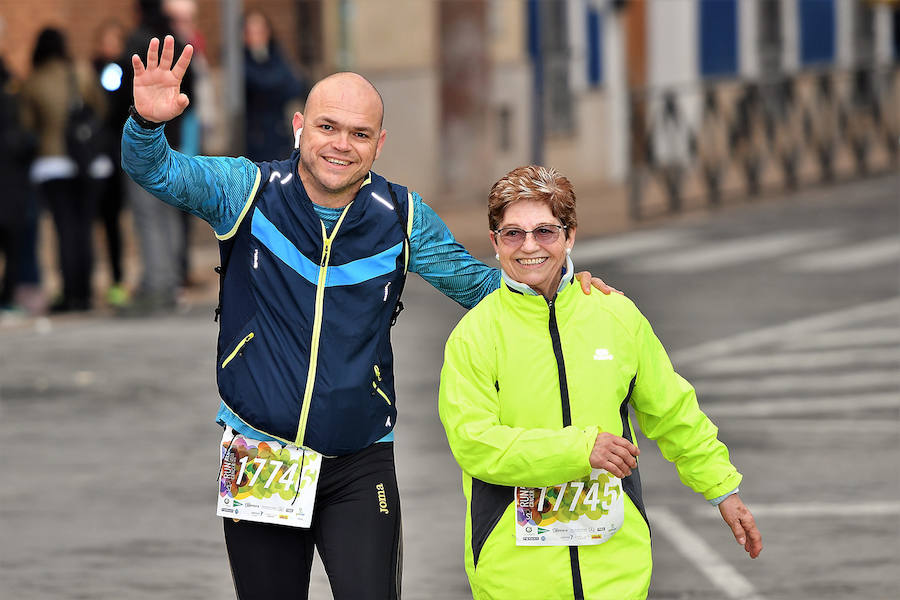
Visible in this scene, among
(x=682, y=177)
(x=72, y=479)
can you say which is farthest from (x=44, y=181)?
(x=682, y=177)

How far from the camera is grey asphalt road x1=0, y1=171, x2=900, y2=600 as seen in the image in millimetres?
7516

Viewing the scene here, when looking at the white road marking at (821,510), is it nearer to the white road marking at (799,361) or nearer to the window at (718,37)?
the white road marking at (799,361)

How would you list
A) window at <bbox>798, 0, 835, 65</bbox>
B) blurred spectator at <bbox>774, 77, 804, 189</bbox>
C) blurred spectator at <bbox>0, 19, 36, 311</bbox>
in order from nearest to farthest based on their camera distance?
blurred spectator at <bbox>0, 19, 36, 311</bbox>, blurred spectator at <bbox>774, 77, 804, 189</bbox>, window at <bbox>798, 0, 835, 65</bbox>

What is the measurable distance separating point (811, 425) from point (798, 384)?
127 cm

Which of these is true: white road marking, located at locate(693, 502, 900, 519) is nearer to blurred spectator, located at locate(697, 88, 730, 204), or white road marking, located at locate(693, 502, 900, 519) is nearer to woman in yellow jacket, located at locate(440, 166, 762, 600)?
woman in yellow jacket, located at locate(440, 166, 762, 600)

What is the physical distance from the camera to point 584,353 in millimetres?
4543

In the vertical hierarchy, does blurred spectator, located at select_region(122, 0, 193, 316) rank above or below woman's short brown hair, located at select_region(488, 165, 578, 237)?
below

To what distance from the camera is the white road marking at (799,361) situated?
476 inches

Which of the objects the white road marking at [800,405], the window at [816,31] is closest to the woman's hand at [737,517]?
the white road marking at [800,405]

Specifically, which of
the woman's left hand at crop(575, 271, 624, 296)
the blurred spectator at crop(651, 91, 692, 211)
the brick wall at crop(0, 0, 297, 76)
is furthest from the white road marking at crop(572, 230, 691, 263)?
the woman's left hand at crop(575, 271, 624, 296)

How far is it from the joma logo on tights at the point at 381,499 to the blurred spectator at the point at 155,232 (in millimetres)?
9428

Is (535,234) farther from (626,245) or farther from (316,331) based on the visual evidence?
(626,245)

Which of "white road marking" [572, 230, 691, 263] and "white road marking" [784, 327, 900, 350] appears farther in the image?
"white road marking" [572, 230, 691, 263]

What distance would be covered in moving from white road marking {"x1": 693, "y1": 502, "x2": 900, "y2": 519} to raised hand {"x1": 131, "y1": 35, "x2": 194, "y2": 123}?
13.6 ft
